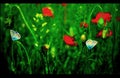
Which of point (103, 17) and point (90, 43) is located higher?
point (103, 17)

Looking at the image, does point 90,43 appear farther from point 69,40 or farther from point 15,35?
point 15,35

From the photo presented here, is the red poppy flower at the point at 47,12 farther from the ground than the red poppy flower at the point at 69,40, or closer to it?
farther from the ground

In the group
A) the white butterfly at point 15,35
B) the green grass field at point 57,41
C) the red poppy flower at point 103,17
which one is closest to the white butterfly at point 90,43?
the green grass field at point 57,41

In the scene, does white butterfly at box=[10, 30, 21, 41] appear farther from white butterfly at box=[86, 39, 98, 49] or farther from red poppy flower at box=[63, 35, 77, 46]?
white butterfly at box=[86, 39, 98, 49]

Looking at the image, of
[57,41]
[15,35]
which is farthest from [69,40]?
[15,35]

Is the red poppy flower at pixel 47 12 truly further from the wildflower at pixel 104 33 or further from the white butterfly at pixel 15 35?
the wildflower at pixel 104 33

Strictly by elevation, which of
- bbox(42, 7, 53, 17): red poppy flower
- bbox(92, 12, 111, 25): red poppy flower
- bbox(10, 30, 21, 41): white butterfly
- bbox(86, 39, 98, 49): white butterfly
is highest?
bbox(42, 7, 53, 17): red poppy flower

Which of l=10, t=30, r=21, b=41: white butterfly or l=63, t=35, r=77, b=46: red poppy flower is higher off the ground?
l=10, t=30, r=21, b=41: white butterfly

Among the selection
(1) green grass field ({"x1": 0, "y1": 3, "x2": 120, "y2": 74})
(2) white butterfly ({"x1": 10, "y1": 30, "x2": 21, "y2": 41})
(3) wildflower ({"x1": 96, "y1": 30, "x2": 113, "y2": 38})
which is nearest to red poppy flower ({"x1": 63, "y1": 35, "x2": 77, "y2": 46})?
(1) green grass field ({"x1": 0, "y1": 3, "x2": 120, "y2": 74})

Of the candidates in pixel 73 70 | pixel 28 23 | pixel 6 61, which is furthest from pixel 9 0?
pixel 73 70
